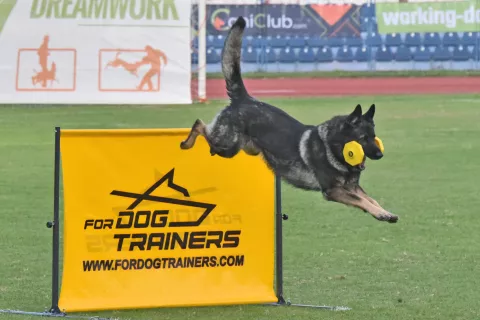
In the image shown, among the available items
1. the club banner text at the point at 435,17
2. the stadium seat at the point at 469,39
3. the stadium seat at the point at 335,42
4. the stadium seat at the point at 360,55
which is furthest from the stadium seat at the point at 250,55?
the stadium seat at the point at 469,39

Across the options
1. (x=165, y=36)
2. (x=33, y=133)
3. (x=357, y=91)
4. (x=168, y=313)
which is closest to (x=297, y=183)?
(x=168, y=313)

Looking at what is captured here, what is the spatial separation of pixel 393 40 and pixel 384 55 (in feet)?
2.17

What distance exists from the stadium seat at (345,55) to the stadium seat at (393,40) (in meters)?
1.41

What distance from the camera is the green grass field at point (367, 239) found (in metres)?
8.05

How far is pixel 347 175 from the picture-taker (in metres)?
5.14

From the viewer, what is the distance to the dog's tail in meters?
5.61

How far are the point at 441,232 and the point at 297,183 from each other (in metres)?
5.89

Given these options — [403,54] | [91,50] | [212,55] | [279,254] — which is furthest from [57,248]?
[403,54]

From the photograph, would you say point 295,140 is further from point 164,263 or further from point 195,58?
point 195,58

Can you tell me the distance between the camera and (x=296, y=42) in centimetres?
3684

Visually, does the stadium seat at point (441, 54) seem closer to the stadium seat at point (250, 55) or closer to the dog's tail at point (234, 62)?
the stadium seat at point (250, 55)

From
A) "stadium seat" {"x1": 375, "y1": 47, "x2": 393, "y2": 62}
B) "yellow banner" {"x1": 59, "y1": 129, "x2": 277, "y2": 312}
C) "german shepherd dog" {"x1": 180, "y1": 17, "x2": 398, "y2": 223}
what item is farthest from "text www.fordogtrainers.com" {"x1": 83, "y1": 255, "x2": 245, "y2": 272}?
"stadium seat" {"x1": 375, "y1": 47, "x2": 393, "y2": 62}

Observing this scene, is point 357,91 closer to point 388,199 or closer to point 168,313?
point 388,199

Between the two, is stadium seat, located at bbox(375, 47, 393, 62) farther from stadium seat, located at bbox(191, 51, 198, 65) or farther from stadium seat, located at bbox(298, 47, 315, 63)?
stadium seat, located at bbox(191, 51, 198, 65)
